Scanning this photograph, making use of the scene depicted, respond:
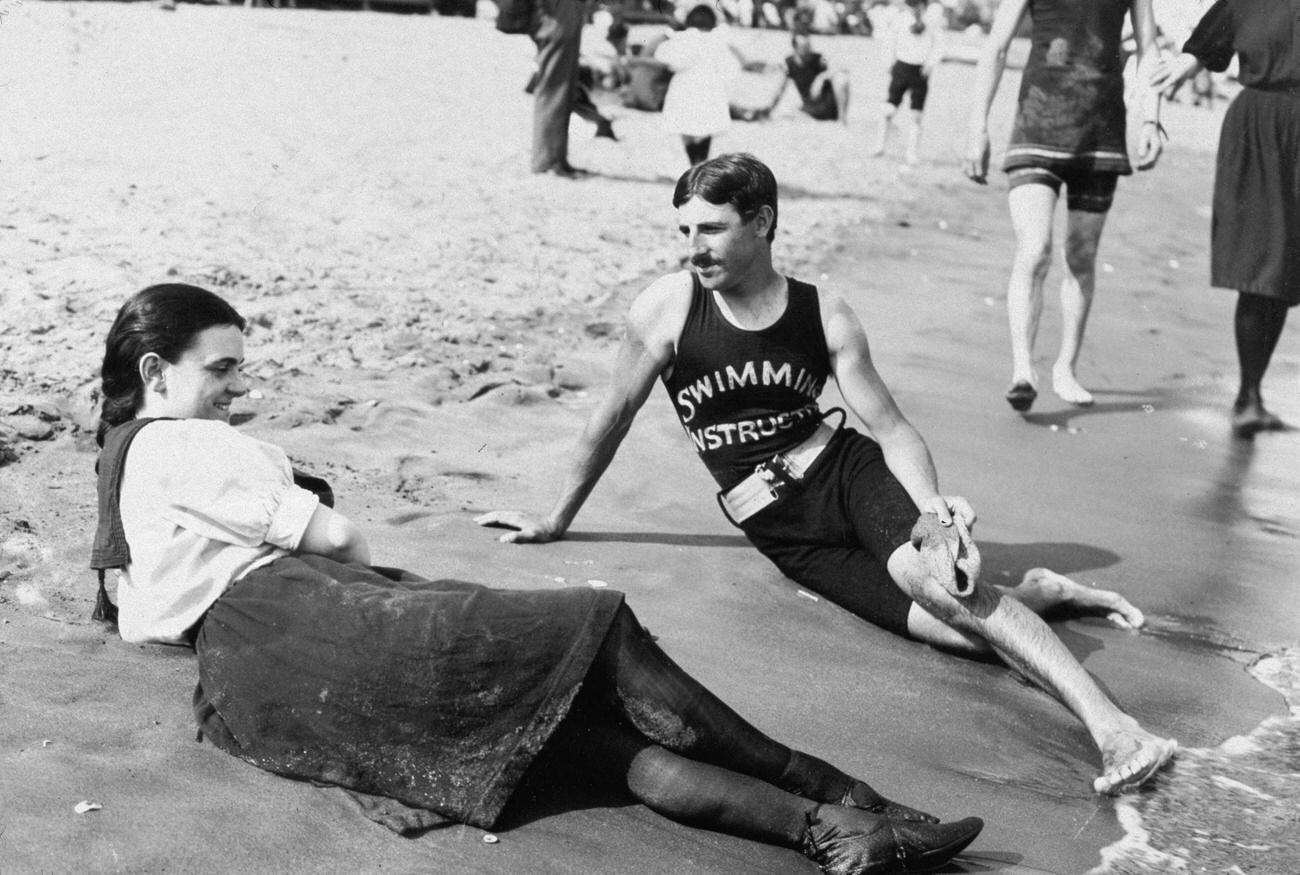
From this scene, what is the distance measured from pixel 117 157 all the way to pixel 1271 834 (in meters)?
6.23

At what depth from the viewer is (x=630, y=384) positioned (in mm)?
4215

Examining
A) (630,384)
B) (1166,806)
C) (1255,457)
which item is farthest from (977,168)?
(1166,806)

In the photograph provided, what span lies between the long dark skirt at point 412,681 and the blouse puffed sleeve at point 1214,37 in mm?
4452

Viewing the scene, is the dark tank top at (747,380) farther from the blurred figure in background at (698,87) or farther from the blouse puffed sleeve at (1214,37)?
the blurred figure in background at (698,87)

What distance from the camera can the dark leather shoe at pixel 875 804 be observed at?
2.93 m

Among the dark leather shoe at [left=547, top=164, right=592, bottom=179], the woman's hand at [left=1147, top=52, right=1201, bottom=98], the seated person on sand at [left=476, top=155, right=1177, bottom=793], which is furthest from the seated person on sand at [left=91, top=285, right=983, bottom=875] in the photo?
the dark leather shoe at [left=547, top=164, right=592, bottom=179]

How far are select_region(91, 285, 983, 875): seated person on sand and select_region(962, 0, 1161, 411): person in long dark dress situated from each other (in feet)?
11.5

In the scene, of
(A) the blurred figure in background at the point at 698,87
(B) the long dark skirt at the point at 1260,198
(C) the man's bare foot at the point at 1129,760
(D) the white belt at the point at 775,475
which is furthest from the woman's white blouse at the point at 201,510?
(A) the blurred figure in background at the point at 698,87

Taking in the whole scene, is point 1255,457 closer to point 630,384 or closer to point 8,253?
point 630,384

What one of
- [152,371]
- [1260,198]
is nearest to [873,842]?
[152,371]

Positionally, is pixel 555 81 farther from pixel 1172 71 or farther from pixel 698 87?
pixel 1172 71

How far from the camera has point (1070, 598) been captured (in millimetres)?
4352

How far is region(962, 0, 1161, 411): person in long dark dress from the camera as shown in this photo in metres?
6.12

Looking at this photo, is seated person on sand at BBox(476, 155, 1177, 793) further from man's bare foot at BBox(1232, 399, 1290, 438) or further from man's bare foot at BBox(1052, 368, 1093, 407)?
man's bare foot at BBox(1232, 399, 1290, 438)
